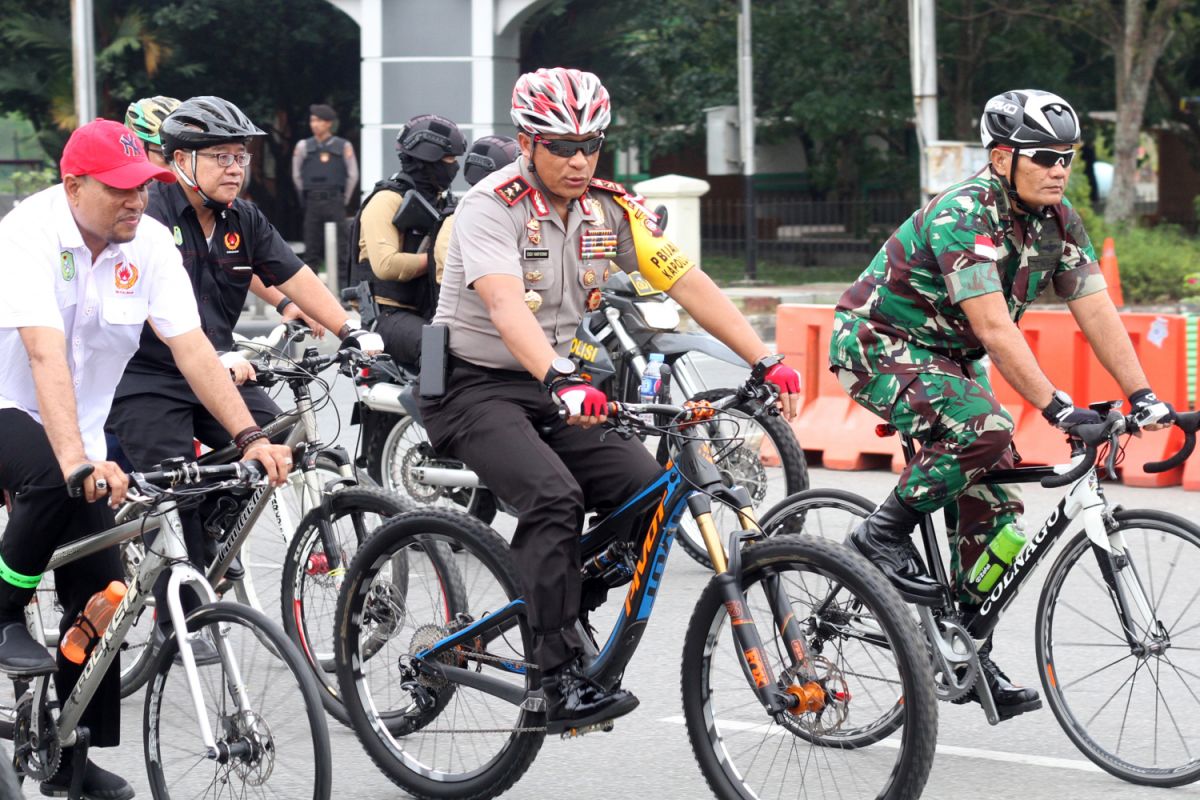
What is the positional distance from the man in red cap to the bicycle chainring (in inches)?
1.6

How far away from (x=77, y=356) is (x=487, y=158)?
3.78m

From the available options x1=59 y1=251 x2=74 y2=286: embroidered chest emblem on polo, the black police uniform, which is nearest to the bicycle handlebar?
x1=59 y1=251 x2=74 y2=286: embroidered chest emblem on polo

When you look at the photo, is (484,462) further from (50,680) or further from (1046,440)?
(1046,440)

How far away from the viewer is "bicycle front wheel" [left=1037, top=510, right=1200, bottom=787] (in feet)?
15.8

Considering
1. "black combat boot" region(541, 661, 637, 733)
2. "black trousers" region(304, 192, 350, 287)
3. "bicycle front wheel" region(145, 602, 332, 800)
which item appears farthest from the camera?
"black trousers" region(304, 192, 350, 287)

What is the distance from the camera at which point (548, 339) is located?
4930 millimetres

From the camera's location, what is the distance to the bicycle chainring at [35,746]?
4.54 metres

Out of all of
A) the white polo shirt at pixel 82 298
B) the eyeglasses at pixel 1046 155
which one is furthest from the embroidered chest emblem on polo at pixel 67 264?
the eyeglasses at pixel 1046 155

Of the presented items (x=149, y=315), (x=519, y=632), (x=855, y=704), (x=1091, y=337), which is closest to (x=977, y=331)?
(x=1091, y=337)

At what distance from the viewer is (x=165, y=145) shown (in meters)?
5.99

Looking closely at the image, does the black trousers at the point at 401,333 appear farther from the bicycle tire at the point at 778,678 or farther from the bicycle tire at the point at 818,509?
the bicycle tire at the point at 778,678

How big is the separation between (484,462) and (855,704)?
1.12m

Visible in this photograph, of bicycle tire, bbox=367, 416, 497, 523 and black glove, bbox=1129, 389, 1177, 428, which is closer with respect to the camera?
black glove, bbox=1129, 389, 1177, 428

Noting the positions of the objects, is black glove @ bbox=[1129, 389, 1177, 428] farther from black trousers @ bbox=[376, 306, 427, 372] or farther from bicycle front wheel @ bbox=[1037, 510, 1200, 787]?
black trousers @ bbox=[376, 306, 427, 372]
